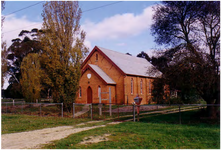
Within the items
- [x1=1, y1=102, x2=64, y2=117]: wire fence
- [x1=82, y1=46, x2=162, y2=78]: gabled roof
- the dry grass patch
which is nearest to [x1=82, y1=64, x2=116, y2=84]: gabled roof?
[x1=82, y1=46, x2=162, y2=78]: gabled roof

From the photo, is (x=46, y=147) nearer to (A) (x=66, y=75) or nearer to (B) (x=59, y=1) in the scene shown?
(A) (x=66, y=75)

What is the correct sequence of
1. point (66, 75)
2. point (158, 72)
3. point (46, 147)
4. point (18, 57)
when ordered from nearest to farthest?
point (46, 147)
point (158, 72)
point (66, 75)
point (18, 57)

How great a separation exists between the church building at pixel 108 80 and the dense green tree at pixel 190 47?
49.1ft

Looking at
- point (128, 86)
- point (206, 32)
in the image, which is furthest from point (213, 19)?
point (128, 86)

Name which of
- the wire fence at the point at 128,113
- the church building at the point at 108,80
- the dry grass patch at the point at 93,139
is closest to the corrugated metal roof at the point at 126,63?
the church building at the point at 108,80

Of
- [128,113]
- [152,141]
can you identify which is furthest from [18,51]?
[152,141]

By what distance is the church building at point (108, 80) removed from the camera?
33.0m

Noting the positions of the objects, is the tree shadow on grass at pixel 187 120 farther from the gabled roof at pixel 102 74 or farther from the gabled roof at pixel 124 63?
the gabled roof at pixel 124 63

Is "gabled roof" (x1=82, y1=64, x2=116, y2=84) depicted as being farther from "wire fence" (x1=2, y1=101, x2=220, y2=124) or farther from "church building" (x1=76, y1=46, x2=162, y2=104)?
"wire fence" (x1=2, y1=101, x2=220, y2=124)

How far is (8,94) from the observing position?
2276 inches

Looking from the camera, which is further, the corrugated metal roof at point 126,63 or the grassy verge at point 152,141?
the corrugated metal roof at point 126,63

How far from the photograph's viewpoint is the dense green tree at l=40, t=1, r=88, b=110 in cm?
2228

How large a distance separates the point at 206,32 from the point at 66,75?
12.4 metres

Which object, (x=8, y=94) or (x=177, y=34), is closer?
(x=177, y=34)
